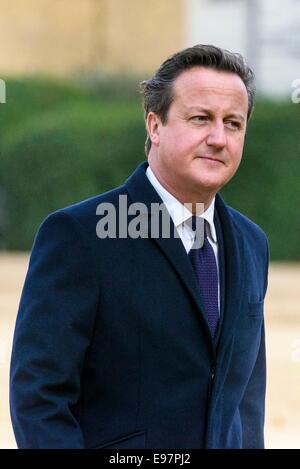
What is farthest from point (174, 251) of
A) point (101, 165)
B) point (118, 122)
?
point (118, 122)

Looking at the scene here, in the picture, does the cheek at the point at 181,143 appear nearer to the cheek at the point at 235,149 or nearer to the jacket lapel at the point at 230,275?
the cheek at the point at 235,149

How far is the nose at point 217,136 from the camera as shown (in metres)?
3.11

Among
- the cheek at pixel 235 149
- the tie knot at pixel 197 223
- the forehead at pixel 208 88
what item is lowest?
the tie knot at pixel 197 223

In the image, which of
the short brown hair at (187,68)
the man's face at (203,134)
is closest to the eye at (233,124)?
the man's face at (203,134)

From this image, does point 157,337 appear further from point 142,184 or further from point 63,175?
point 63,175

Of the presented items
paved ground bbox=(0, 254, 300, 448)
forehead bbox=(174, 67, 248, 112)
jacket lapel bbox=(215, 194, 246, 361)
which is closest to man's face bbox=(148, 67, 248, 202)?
forehead bbox=(174, 67, 248, 112)

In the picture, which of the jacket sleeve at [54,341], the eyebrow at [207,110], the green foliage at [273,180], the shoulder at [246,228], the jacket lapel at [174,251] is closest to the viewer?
the jacket sleeve at [54,341]

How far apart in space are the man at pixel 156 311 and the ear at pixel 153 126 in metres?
0.04

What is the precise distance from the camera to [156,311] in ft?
9.89

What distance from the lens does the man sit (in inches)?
116

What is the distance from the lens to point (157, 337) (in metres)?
3.00

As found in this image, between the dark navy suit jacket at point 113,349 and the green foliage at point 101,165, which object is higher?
the green foliage at point 101,165

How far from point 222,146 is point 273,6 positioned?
73.7 ft

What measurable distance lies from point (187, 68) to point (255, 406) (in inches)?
35.6
